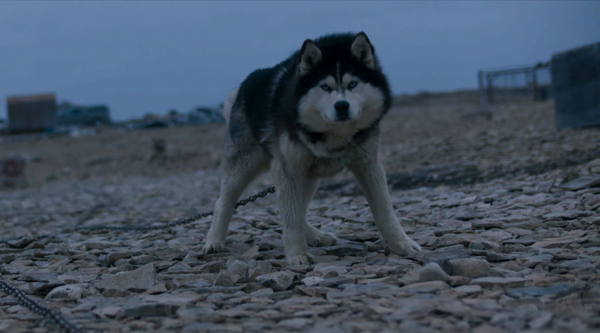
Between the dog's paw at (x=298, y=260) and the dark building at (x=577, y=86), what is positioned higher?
the dark building at (x=577, y=86)

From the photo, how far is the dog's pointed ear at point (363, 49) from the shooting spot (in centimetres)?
529

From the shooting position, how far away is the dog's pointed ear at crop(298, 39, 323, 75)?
206 inches

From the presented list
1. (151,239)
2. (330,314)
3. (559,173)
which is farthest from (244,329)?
(559,173)

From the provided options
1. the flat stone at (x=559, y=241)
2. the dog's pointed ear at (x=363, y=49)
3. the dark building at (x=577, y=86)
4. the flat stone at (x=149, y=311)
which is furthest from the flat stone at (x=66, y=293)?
the dark building at (x=577, y=86)

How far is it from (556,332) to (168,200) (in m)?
10.8

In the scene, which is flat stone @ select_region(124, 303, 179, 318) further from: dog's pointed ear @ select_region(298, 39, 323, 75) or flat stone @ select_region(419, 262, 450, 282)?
dog's pointed ear @ select_region(298, 39, 323, 75)

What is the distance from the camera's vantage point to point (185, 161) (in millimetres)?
21750

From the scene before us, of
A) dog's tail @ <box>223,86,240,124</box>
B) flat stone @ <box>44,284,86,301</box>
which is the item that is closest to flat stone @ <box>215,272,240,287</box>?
flat stone @ <box>44,284,86,301</box>

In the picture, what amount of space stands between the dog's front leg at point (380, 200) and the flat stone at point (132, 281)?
193cm

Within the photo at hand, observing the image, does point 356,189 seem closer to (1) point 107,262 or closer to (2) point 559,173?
(2) point 559,173

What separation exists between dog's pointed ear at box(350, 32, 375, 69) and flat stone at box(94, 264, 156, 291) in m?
2.41

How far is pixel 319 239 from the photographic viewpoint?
20.2 ft

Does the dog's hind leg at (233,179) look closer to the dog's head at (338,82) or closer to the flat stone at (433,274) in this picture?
the dog's head at (338,82)

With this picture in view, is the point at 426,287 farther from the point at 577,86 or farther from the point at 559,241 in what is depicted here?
the point at 577,86
